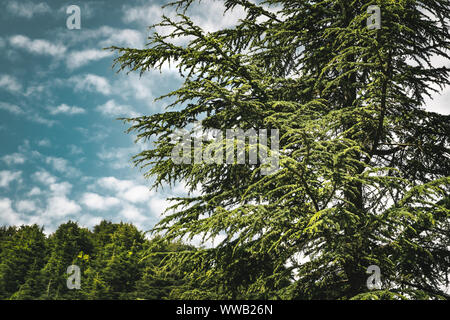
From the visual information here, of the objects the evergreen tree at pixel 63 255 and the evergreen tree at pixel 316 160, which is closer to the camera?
the evergreen tree at pixel 316 160

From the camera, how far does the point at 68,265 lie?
3238 cm

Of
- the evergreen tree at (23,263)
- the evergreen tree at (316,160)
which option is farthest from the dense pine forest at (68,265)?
the evergreen tree at (316,160)

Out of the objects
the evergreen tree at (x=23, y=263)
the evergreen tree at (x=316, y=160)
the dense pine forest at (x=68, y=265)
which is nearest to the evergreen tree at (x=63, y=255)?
the dense pine forest at (x=68, y=265)

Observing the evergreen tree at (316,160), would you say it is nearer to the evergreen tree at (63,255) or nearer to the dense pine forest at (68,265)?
the dense pine forest at (68,265)

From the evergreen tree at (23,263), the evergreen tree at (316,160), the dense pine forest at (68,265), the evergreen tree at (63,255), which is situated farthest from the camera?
the evergreen tree at (23,263)

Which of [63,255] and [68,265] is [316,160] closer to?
[68,265]

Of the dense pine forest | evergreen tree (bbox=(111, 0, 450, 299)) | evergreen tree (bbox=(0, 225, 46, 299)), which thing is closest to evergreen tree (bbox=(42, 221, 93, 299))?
the dense pine forest

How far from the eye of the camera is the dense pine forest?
2816cm

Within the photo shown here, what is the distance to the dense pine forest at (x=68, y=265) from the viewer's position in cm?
2816

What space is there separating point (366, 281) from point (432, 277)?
139 cm

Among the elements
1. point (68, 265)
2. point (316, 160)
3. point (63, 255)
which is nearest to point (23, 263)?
point (63, 255)

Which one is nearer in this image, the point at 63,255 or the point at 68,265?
the point at 68,265

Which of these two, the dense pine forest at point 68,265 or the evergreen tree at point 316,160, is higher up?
the evergreen tree at point 316,160

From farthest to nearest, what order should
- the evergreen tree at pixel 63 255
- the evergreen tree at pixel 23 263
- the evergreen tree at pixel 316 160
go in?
the evergreen tree at pixel 23 263 < the evergreen tree at pixel 63 255 < the evergreen tree at pixel 316 160
